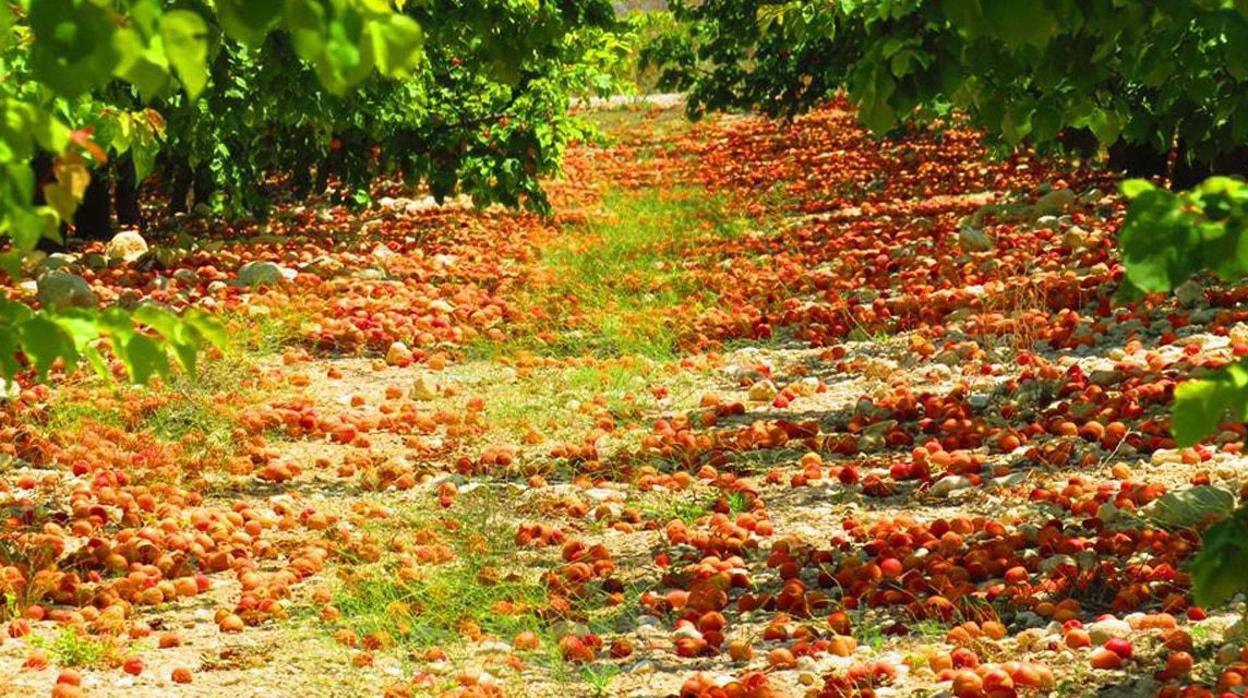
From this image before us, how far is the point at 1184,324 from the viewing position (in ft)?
23.9

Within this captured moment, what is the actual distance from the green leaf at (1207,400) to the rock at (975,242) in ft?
24.8

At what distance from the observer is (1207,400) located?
7.14 feet

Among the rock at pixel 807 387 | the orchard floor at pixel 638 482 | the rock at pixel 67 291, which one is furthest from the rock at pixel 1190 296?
the rock at pixel 67 291

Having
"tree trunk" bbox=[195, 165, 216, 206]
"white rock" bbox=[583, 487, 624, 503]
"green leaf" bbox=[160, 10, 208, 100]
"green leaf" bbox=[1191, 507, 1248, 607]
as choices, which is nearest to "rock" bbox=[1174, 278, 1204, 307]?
"white rock" bbox=[583, 487, 624, 503]

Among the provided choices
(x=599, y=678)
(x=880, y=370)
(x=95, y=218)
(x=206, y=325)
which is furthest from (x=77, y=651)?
(x=95, y=218)

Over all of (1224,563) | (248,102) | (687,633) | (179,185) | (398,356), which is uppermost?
(248,102)

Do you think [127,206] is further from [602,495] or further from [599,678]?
[599,678]

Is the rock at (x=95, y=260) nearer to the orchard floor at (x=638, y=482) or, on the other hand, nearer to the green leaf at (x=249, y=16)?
the orchard floor at (x=638, y=482)

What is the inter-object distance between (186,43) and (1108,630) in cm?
284

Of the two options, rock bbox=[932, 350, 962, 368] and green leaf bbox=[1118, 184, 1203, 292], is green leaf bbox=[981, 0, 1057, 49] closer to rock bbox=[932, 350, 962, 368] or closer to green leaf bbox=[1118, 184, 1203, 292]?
green leaf bbox=[1118, 184, 1203, 292]

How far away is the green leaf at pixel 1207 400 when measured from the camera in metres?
2.15

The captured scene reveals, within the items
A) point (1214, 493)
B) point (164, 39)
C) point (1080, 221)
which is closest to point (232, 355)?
point (1214, 493)

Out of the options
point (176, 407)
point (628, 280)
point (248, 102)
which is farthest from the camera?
point (628, 280)

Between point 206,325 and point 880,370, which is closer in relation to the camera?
point 206,325
